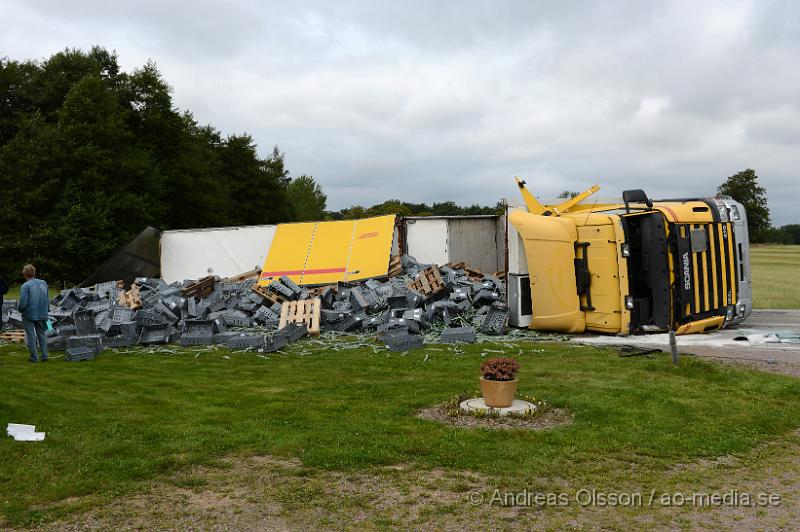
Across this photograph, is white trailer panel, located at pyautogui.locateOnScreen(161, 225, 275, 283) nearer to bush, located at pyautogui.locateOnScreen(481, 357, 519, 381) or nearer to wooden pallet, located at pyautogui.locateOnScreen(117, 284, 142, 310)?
wooden pallet, located at pyautogui.locateOnScreen(117, 284, 142, 310)

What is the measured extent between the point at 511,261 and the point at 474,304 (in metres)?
2.16

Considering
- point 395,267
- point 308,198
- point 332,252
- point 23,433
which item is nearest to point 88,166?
point 332,252

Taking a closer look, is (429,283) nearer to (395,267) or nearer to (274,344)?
(395,267)

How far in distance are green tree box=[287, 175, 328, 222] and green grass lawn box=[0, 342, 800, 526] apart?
241 feet

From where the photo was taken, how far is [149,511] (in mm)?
5215

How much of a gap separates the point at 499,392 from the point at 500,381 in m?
0.13

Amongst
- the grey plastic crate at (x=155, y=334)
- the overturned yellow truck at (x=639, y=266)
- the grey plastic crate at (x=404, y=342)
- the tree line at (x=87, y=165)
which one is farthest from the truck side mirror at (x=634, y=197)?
the tree line at (x=87, y=165)

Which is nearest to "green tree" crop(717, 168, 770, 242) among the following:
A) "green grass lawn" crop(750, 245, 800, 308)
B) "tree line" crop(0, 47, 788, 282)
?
"green grass lawn" crop(750, 245, 800, 308)

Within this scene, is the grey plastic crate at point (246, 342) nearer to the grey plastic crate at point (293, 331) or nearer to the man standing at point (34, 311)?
the grey plastic crate at point (293, 331)

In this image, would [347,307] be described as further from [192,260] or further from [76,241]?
[76,241]

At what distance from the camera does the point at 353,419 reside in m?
7.80

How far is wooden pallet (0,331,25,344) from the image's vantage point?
15352mm

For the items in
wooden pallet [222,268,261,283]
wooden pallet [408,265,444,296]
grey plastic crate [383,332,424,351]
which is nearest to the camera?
grey plastic crate [383,332,424,351]

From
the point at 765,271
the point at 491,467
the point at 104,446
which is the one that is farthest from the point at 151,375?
the point at 765,271
